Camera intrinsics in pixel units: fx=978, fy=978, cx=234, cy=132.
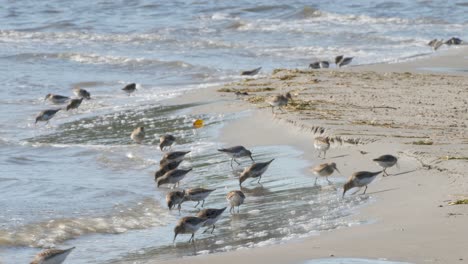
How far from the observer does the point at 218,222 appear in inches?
380

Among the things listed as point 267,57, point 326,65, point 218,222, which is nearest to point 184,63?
point 267,57

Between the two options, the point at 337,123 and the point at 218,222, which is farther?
the point at 337,123

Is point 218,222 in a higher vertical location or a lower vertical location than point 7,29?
lower

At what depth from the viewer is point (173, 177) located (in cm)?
1127

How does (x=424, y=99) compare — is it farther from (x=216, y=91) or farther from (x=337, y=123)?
(x=216, y=91)

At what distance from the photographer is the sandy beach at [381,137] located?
7.68 meters

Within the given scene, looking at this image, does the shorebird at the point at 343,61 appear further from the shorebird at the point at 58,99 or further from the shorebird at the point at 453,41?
the shorebird at the point at 58,99

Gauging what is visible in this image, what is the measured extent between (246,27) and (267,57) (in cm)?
782

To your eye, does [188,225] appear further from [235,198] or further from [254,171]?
[254,171]

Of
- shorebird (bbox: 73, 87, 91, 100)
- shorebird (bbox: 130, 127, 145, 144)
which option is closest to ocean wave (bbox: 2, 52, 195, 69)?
shorebird (bbox: 73, 87, 91, 100)

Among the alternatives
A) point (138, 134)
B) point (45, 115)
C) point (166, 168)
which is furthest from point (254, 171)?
point (45, 115)

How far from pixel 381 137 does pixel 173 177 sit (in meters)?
2.59

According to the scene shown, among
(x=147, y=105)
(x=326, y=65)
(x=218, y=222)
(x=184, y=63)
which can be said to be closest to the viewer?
(x=218, y=222)

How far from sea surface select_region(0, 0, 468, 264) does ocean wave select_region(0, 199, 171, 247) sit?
0.06 feet
